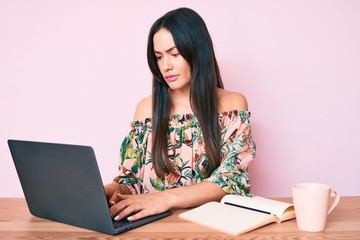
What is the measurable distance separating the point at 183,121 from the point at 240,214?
692 millimetres

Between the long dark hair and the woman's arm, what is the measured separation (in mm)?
284

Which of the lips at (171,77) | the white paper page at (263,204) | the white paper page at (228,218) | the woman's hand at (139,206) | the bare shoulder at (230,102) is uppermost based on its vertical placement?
the lips at (171,77)

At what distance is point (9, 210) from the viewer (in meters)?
1.06

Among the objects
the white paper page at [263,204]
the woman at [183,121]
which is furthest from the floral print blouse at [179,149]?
the white paper page at [263,204]

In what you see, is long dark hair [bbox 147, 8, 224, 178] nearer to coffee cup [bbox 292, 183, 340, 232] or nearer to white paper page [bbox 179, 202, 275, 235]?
white paper page [bbox 179, 202, 275, 235]

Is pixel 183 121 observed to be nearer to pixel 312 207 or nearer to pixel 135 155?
pixel 135 155

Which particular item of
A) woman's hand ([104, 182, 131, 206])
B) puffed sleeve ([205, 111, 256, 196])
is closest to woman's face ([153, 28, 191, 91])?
puffed sleeve ([205, 111, 256, 196])

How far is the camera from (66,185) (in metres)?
0.88

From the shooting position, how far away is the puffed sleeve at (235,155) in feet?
4.01

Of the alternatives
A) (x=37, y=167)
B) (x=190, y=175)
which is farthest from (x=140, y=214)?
(x=190, y=175)

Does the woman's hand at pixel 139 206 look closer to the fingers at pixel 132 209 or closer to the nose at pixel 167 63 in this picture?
the fingers at pixel 132 209

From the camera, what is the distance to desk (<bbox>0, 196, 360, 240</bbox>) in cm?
82

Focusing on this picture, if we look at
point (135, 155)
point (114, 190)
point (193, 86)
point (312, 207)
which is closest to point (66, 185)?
point (114, 190)

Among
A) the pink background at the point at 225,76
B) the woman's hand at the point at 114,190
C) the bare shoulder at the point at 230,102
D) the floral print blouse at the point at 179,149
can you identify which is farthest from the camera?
the pink background at the point at 225,76
